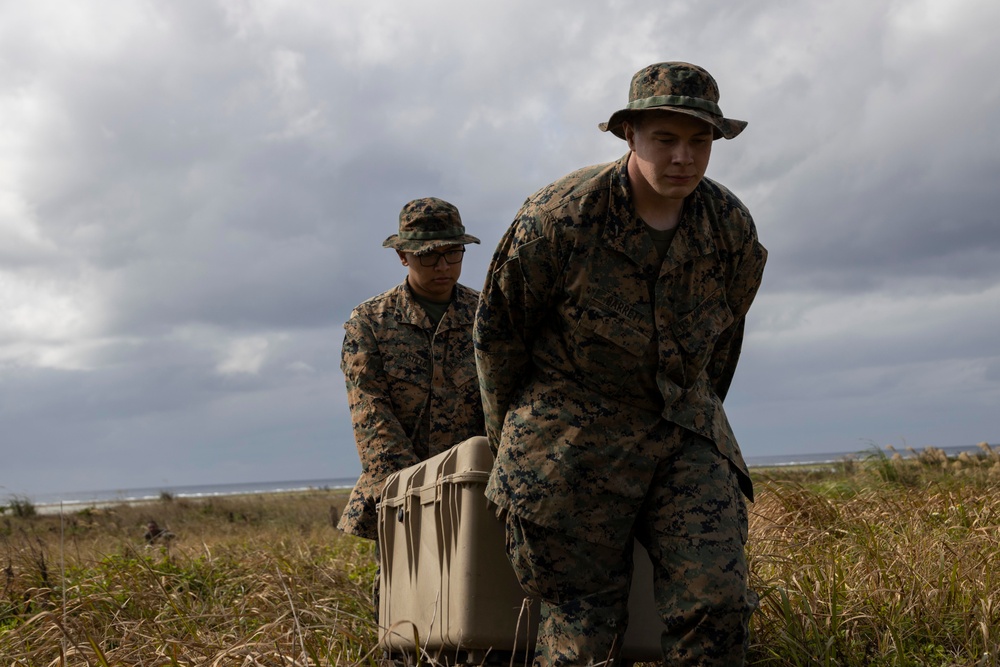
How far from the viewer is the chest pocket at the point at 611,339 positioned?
346 centimetres

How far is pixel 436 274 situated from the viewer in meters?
5.55

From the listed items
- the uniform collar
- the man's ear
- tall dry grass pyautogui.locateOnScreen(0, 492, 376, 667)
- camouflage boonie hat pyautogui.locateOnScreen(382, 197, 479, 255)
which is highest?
camouflage boonie hat pyautogui.locateOnScreen(382, 197, 479, 255)

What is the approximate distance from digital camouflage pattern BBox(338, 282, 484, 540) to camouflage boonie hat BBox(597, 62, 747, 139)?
237cm

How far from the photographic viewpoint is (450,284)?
5621 millimetres

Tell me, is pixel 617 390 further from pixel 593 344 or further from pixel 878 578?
pixel 878 578

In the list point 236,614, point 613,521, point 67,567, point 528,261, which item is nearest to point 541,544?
point 613,521

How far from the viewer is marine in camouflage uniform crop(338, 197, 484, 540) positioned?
5.50 metres

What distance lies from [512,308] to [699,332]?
0.65 m

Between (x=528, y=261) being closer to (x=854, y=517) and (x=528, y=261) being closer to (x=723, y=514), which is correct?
(x=723, y=514)

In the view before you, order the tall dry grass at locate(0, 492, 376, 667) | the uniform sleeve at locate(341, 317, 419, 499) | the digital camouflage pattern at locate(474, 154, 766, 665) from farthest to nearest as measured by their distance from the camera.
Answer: the uniform sleeve at locate(341, 317, 419, 499)
the tall dry grass at locate(0, 492, 376, 667)
the digital camouflage pattern at locate(474, 154, 766, 665)

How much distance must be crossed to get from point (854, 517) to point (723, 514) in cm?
434

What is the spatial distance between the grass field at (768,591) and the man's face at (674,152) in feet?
6.02

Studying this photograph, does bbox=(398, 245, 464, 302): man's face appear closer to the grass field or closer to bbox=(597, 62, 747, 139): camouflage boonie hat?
the grass field

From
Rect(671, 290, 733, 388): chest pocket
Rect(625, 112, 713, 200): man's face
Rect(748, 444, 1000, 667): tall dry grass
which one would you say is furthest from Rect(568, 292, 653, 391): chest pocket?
Rect(748, 444, 1000, 667): tall dry grass
